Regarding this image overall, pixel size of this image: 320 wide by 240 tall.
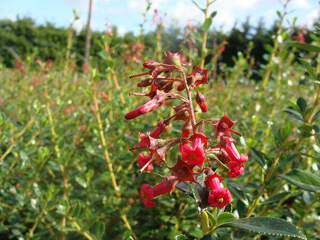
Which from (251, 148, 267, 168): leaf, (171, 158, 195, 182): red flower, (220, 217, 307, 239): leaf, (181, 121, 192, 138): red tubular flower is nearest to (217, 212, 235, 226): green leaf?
(220, 217, 307, 239): leaf

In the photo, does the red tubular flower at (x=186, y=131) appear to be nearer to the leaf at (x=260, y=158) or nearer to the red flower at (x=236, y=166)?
the red flower at (x=236, y=166)

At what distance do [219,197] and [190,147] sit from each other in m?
0.14

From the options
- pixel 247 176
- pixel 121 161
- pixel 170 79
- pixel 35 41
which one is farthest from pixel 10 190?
pixel 35 41

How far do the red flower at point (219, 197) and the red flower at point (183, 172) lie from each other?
0.06 meters

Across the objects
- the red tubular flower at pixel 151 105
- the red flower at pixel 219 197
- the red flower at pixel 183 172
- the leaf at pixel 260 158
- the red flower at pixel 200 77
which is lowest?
the leaf at pixel 260 158

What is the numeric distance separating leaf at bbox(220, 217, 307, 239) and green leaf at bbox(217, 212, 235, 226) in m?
0.01

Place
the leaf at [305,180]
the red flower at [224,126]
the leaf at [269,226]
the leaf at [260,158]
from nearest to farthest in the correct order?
the leaf at [269,226] → the red flower at [224,126] → the leaf at [305,180] → the leaf at [260,158]

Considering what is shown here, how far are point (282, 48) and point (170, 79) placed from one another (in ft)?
7.76

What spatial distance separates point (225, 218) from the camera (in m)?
1.07

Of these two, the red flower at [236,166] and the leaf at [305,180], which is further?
the leaf at [305,180]

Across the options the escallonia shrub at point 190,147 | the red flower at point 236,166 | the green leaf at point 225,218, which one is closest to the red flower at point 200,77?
the escallonia shrub at point 190,147

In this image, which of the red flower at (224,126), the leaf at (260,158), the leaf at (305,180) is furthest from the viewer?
the leaf at (260,158)

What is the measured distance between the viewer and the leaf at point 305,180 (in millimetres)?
1294

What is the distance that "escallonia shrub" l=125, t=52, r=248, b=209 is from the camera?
1056 millimetres
